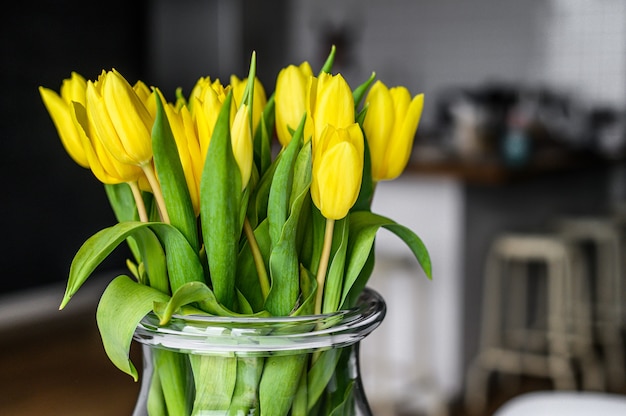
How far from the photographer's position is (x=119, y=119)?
414 millimetres

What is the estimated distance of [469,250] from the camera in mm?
3322

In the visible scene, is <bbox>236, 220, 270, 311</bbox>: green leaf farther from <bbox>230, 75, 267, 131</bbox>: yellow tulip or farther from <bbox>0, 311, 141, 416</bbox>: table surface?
<bbox>0, 311, 141, 416</bbox>: table surface

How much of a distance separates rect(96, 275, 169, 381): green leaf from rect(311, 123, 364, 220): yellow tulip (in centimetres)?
11

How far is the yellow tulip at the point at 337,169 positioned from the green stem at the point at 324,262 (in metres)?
0.02

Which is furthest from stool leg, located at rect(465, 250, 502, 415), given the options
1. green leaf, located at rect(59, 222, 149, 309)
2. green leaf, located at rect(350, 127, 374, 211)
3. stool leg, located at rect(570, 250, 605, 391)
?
green leaf, located at rect(59, 222, 149, 309)

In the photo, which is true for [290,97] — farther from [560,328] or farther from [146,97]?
[560,328]

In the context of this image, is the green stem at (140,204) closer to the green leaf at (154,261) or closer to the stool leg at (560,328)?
the green leaf at (154,261)

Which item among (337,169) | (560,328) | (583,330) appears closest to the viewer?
(337,169)

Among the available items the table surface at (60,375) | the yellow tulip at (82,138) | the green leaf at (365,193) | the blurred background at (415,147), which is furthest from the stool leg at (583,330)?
the yellow tulip at (82,138)

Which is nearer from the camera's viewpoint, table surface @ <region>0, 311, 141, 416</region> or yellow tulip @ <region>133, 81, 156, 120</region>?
yellow tulip @ <region>133, 81, 156, 120</region>

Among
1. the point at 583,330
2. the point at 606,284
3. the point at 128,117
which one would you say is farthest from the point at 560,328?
the point at 128,117

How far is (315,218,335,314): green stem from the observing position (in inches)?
17.7

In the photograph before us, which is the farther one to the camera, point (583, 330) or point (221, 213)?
point (583, 330)

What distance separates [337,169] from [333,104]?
41 mm
